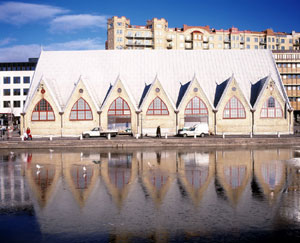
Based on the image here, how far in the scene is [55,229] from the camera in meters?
13.6

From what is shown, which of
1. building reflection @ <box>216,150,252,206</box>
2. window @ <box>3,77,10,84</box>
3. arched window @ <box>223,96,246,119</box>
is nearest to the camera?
building reflection @ <box>216,150,252,206</box>

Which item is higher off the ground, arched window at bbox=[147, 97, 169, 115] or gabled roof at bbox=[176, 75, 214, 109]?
gabled roof at bbox=[176, 75, 214, 109]

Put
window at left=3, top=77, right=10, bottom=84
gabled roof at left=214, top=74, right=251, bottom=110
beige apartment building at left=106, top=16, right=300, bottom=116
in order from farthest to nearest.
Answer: beige apartment building at left=106, top=16, right=300, bottom=116, window at left=3, top=77, right=10, bottom=84, gabled roof at left=214, top=74, right=251, bottom=110

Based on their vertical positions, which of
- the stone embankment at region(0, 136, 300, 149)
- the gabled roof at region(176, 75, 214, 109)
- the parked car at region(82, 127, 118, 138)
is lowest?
the stone embankment at region(0, 136, 300, 149)

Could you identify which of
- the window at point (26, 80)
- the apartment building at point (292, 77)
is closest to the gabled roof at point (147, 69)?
the apartment building at point (292, 77)

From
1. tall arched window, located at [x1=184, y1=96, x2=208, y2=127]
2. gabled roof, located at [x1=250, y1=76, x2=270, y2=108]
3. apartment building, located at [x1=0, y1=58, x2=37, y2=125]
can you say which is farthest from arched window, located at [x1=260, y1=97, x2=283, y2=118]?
apartment building, located at [x1=0, y1=58, x2=37, y2=125]

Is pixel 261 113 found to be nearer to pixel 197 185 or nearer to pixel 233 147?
pixel 233 147

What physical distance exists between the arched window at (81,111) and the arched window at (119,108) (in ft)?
10.7

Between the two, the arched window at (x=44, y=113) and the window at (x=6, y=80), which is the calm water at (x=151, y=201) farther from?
the window at (x=6, y=80)

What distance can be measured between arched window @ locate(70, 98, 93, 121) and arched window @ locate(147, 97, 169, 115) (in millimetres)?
9199

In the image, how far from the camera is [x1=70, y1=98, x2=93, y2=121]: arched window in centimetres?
5597

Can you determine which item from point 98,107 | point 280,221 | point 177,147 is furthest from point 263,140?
point 280,221

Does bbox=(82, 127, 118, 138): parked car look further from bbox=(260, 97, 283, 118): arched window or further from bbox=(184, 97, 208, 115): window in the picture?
bbox=(260, 97, 283, 118): arched window

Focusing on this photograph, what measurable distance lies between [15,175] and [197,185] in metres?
12.7
